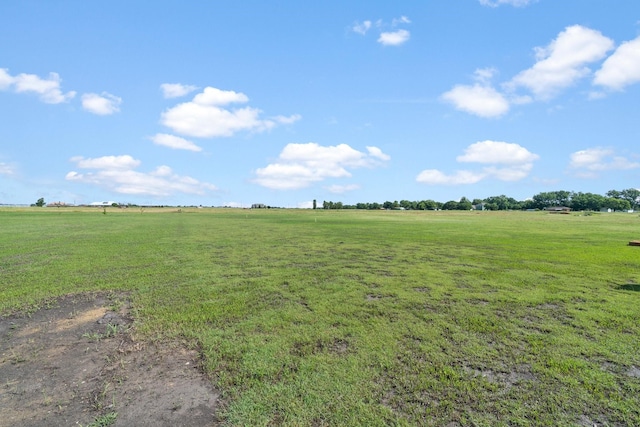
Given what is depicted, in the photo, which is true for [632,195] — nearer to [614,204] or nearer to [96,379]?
[614,204]

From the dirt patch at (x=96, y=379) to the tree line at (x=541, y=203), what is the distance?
498 feet

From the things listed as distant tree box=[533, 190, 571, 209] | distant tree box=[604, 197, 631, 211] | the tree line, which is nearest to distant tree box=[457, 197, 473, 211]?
the tree line

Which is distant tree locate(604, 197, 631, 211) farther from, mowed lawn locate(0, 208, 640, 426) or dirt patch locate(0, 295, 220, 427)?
dirt patch locate(0, 295, 220, 427)

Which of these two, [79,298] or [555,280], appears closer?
[79,298]

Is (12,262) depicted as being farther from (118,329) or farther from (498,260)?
(498,260)

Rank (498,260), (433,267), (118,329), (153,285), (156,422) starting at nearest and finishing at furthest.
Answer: (156,422) < (118,329) < (153,285) < (433,267) < (498,260)

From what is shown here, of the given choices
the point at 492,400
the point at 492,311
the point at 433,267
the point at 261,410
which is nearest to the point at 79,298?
the point at 261,410

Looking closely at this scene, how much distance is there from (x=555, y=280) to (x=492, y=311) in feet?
14.2

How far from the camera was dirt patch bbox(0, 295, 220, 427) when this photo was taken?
3.40 m

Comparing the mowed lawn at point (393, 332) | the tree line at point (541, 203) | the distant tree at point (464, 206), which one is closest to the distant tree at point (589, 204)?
the tree line at point (541, 203)

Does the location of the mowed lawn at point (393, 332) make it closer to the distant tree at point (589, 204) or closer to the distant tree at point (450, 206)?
the distant tree at point (450, 206)

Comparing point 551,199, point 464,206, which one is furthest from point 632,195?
point 464,206

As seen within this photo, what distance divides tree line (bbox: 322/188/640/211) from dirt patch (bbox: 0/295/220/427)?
5973 inches

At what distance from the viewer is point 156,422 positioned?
130 inches
